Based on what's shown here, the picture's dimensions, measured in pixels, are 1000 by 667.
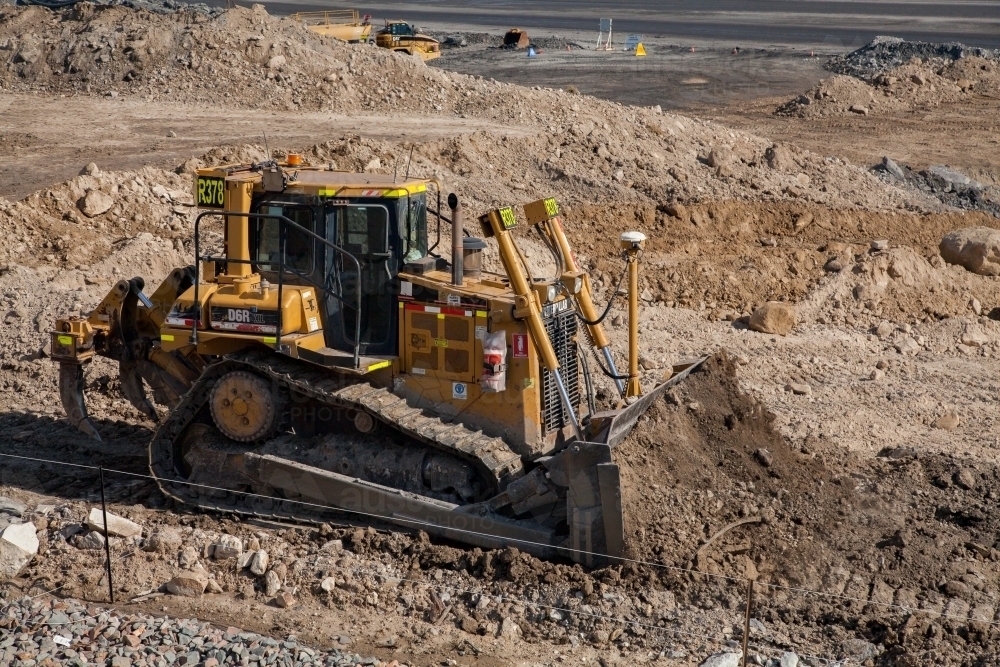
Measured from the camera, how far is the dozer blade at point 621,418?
10.0 metres

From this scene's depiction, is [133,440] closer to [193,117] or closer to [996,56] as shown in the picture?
[193,117]

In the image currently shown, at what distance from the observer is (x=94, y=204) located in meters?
18.0

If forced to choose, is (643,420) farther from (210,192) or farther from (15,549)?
(15,549)

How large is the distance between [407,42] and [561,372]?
30.5 m

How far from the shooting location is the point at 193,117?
80.3ft

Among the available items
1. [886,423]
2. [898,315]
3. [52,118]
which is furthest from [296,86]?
[886,423]

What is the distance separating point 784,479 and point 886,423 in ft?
12.4

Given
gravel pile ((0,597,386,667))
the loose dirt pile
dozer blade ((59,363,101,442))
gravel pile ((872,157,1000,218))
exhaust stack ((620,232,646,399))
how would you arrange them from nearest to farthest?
gravel pile ((0,597,386,667))
exhaust stack ((620,232,646,399))
dozer blade ((59,363,101,442))
the loose dirt pile
gravel pile ((872,157,1000,218))

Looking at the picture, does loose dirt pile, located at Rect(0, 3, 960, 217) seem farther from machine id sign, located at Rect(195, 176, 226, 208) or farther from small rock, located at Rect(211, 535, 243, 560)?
small rock, located at Rect(211, 535, 243, 560)

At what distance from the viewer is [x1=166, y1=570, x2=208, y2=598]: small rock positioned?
946 cm

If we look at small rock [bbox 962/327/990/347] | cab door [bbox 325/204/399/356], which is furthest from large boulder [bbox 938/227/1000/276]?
cab door [bbox 325/204/399/356]

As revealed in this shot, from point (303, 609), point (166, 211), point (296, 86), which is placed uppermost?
point (296, 86)

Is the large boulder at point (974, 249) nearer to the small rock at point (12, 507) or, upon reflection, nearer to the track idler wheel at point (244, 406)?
the track idler wheel at point (244, 406)

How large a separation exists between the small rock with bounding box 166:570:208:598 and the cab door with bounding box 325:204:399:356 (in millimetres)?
2331
